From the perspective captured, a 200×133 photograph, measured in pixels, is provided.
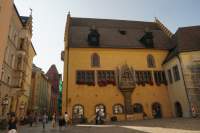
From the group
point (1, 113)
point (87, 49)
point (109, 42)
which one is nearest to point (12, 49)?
point (1, 113)

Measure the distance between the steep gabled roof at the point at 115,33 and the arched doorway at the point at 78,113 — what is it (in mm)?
8740

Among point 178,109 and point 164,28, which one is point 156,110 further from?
point 164,28

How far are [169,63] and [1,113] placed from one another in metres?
23.1

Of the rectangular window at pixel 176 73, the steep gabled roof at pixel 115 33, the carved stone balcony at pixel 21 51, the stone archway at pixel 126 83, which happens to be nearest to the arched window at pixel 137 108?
the stone archway at pixel 126 83

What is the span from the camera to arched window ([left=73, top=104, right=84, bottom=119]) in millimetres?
22594

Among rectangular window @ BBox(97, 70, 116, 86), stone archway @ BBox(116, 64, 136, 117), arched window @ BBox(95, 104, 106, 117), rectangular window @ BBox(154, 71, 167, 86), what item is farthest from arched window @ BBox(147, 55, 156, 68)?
arched window @ BBox(95, 104, 106, 117)

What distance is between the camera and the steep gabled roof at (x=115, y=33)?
27.0m

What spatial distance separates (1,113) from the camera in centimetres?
2059

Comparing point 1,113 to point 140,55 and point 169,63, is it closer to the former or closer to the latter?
A: point 140,55

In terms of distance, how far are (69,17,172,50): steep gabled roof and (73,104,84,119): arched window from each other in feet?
28.5

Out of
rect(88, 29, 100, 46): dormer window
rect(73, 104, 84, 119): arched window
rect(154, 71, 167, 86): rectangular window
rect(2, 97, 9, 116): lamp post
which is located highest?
rect(88, 29, 100, 46): dormer window

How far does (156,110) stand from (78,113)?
11.1m

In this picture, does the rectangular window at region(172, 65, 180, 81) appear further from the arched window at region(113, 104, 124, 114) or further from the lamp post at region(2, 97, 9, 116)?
the lamp post at region(2, 97, 9, 116)

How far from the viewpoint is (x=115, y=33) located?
3016 centimetres
